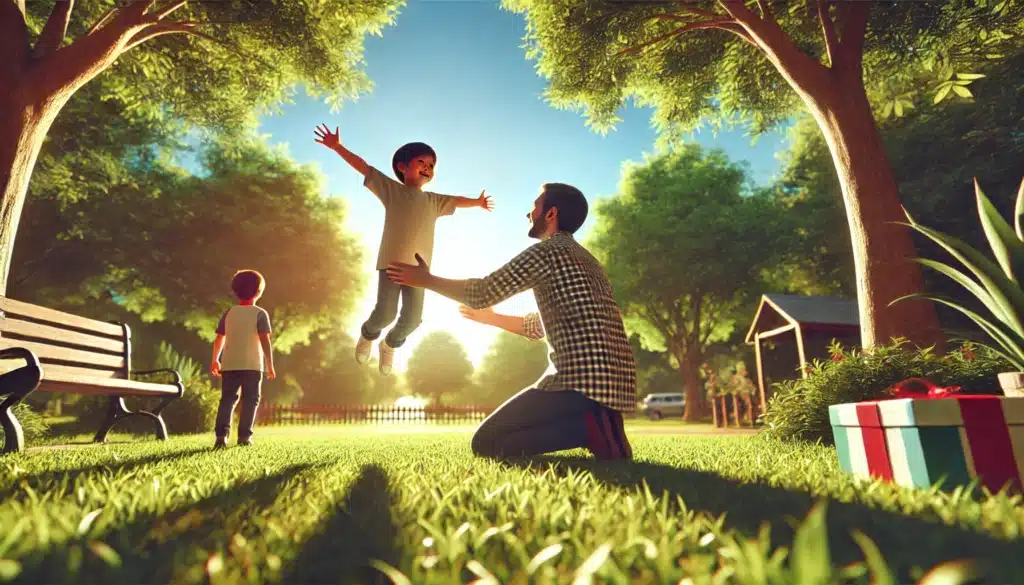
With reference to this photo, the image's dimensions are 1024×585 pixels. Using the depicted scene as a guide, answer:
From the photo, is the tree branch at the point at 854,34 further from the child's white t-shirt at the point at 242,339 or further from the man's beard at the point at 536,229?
the child's white t-shirt at the point at 242,339

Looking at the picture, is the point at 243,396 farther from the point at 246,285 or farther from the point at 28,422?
the point at 28,422

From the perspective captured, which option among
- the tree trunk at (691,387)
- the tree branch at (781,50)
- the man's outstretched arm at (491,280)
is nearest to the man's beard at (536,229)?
the man's outstretched arm at (491,280)

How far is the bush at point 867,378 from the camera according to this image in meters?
4.69

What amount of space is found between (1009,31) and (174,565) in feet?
→ 39.8

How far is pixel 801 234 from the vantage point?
79.6ft

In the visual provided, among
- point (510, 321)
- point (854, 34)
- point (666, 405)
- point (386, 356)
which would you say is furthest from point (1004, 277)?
point (666, 405)

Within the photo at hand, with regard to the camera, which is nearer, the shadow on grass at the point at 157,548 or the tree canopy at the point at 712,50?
the shadow on grass at the point at 157,548

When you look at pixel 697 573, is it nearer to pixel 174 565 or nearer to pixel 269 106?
pixel 174 565

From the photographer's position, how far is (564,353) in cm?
348

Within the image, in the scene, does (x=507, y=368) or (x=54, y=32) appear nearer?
(x=54, y=32)

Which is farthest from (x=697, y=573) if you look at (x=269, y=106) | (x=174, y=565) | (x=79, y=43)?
(x=269, y=106)

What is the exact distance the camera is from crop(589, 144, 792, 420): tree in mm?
26031

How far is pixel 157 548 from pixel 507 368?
63.8m

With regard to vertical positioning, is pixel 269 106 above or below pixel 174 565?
above
